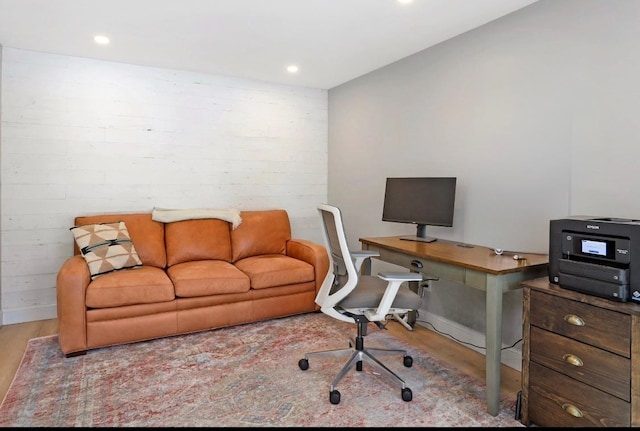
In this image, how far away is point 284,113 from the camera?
4598mm

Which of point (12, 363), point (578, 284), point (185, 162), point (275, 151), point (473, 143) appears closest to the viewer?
point (578, 284)

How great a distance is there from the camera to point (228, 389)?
7.84 feet

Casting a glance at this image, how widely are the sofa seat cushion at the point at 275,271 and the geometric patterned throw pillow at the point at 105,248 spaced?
92 centimetres

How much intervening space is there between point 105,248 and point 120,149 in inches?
43.3

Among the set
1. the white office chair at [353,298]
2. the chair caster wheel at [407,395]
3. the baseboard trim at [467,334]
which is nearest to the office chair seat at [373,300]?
the white office chair at [353,298]

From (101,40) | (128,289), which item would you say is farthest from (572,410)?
(101,40)

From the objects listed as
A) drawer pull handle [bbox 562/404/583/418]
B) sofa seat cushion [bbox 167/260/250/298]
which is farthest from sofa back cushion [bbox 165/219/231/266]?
drawer pull handle [bbox 562/404/583/418]

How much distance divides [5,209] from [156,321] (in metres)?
1.70

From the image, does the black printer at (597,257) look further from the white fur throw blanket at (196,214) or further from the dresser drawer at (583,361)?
the white fur throw blanket at (196,214)

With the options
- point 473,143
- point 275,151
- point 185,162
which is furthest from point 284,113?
point 473,143

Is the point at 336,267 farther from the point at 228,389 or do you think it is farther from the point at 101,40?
the point at 101,40

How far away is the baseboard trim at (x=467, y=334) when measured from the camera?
105 inches

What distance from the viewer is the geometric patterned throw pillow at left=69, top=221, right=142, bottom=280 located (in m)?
3.08

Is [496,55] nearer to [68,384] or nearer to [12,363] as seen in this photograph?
[68,384]
